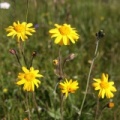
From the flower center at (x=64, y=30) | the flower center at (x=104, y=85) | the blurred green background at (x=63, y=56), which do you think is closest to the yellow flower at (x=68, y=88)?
the flower center at (x=104, y=85)

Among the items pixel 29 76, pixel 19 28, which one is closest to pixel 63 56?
pixel 19 28

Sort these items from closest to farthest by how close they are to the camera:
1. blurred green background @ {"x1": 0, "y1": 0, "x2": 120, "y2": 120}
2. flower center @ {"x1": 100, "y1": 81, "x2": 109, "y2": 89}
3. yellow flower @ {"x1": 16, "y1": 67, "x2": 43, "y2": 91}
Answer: yellow flower @ {"x1": 16, "y1": 67, "x2": 43, "y2": 91}, flower center @ {"x1": 100, "y1": 81, "x2": 109, "y2": 89}, blurred green background @ {"x1": 0, "y1": 0, "x2": 120, "y2": 120}

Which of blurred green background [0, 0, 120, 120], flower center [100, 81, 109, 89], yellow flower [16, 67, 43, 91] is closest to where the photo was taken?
yellow flower [16, 67, 43, 91]

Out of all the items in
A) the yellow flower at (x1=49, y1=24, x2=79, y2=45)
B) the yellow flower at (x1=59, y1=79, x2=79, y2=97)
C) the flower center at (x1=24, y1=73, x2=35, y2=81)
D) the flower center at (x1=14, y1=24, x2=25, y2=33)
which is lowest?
the yellow flower at (x1=59, y1=79, x2=79, y2=97)

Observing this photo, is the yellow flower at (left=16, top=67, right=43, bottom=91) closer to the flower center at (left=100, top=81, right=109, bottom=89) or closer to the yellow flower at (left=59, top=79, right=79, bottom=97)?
the yellow flower at (left=59, top=79, right=79, bottom=97)

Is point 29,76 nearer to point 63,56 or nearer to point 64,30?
point 64,30

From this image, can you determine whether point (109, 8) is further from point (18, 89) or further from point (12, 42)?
point (18, 89)

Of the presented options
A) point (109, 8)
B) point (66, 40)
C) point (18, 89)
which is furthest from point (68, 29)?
point (109, 8)

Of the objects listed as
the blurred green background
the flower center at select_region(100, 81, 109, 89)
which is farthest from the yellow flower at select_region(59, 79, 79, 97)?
the blurred green background
